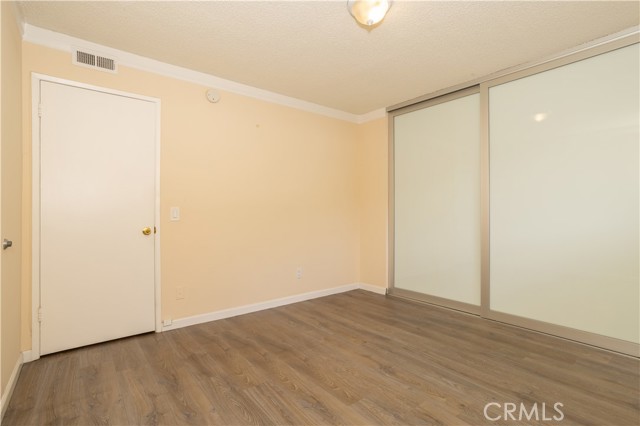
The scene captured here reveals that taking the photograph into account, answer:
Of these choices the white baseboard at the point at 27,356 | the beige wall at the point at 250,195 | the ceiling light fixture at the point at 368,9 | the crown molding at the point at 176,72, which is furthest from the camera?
the beige wall at the point at 250,195

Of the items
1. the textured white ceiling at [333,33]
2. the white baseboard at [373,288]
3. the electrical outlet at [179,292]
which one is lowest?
the white baseboard at [373,288]

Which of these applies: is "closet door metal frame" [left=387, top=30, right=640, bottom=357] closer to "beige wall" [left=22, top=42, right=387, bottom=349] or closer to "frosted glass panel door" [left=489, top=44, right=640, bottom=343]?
"frosted glass panel door" [left=489, top=44, right=640, bottom=343]

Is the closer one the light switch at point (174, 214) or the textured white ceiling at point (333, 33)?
the textured white ceiling at point (333, 33)

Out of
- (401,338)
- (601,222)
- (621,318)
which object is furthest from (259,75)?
(621,318)

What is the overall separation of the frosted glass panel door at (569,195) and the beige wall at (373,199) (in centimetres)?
146

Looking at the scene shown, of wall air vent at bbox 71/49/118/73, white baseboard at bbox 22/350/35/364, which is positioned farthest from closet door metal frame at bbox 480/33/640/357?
white baseboard at bbox 22/350/35/364

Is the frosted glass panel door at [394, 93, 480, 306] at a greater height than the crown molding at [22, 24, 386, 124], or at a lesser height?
lesser

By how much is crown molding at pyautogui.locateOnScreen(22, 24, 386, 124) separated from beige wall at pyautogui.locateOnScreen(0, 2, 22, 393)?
222 millimetres

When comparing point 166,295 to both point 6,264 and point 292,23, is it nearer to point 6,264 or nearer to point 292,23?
point 6,264

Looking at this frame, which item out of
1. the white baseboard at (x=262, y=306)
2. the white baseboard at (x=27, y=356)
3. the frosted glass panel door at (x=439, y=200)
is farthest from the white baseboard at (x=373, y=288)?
the white baseboard at (x=27, y=356)

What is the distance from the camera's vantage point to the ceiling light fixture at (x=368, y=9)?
6.78ft

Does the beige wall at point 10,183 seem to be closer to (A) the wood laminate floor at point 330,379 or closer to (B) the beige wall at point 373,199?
(A) the wood laminate floor at point 330,379

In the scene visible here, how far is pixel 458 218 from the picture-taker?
3.63m

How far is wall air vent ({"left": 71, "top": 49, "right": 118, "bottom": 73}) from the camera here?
2.61 m
